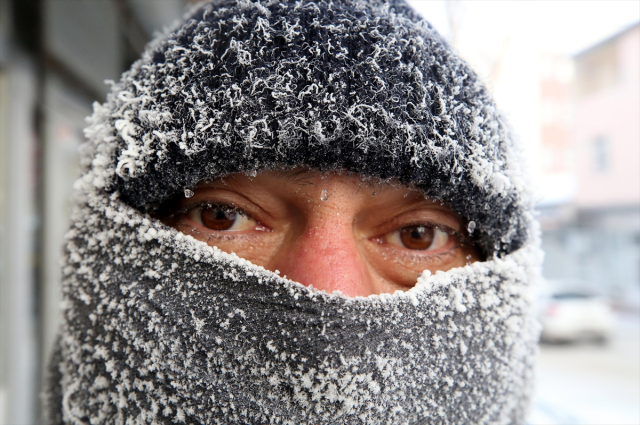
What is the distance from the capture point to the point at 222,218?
3.16ft

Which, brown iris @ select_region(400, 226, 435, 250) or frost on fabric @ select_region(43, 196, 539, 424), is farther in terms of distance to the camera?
brown iris @ select_region(400, 226, 435, 250)

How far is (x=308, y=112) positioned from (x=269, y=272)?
0.30 meters

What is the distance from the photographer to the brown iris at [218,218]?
3.14 feet

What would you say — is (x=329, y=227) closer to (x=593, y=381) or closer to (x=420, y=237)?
(x=420, y=237)

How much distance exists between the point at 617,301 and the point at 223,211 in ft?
49.0

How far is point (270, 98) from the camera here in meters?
0.83

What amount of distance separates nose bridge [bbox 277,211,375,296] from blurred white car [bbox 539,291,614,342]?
9.62 meters

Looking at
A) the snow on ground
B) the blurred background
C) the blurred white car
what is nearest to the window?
the blurred background

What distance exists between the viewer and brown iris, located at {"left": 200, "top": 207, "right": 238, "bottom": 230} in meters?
0.96

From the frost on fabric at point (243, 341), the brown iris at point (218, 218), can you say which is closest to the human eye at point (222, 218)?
the brown iris at point (218, 218)

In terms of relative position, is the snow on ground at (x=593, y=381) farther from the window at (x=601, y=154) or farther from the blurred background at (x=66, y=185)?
the window at (x=601, y=154)

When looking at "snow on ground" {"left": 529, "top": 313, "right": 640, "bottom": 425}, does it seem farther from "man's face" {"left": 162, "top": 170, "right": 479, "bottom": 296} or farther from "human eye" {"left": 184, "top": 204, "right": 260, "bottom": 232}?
"human eye" {"left": 184, "top": 204, "right": 260, "bottom": 232}

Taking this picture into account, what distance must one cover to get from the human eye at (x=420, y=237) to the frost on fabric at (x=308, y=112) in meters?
0.09

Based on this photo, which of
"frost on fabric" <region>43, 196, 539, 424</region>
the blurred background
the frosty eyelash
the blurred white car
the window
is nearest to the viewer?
"frost on fabric" <region>43, 196, 539, 424</region>
